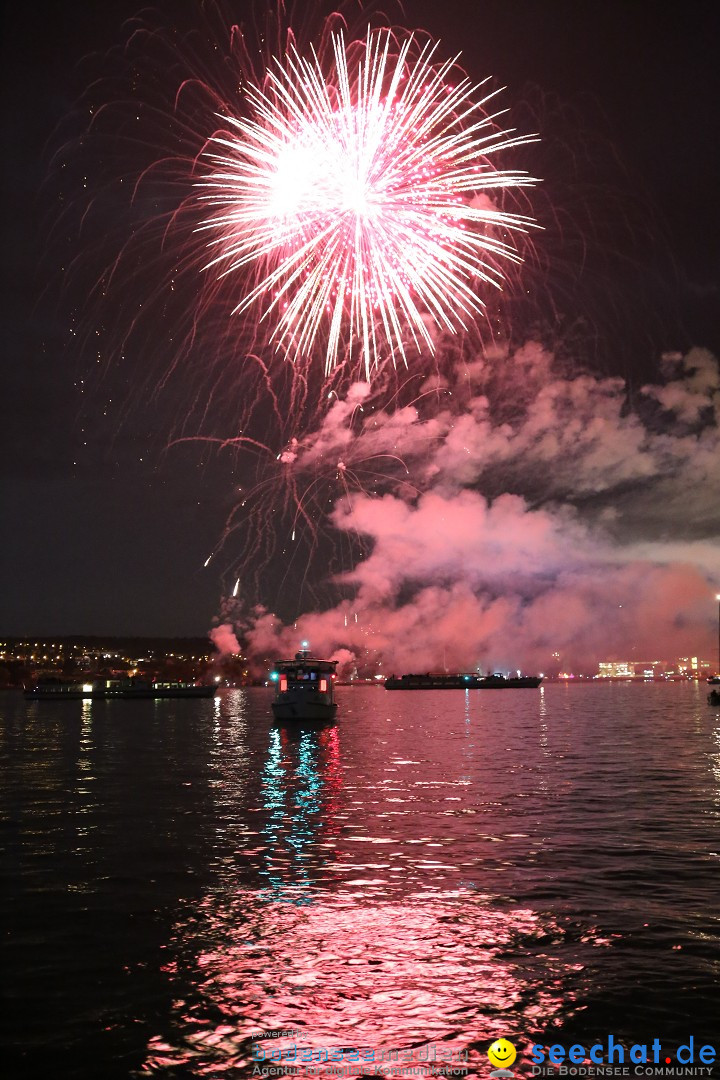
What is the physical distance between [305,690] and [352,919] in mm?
81977

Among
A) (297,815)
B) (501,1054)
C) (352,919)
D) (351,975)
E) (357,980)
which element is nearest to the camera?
(501,1054)

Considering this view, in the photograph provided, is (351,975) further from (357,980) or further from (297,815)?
(297,815)

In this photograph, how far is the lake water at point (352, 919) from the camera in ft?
44.0

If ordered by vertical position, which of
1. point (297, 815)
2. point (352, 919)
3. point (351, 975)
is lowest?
point (297, 815)

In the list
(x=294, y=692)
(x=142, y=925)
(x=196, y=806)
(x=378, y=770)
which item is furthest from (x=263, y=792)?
(x=294, y=692)

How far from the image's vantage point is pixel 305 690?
331 ft

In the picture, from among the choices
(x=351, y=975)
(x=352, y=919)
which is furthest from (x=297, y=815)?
(x=351, y=975)

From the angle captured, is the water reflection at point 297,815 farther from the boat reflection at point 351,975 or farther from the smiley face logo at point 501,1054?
the smiley face logo at point 501,1054

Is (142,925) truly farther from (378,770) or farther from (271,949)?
(378,770)

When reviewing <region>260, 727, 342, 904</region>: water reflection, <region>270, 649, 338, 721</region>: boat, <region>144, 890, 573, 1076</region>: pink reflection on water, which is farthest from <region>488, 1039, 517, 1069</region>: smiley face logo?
<region>270, 649, 338, 721</region>: boat

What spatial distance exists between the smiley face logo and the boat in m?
88.2

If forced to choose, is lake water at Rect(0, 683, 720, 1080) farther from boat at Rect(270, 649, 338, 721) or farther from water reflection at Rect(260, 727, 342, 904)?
boat at Rect(270, 649, 338, 721)

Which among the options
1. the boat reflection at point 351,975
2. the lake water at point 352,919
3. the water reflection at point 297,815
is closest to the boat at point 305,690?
the water reflection at point 297,815

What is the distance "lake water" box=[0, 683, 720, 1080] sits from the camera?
13398mm
